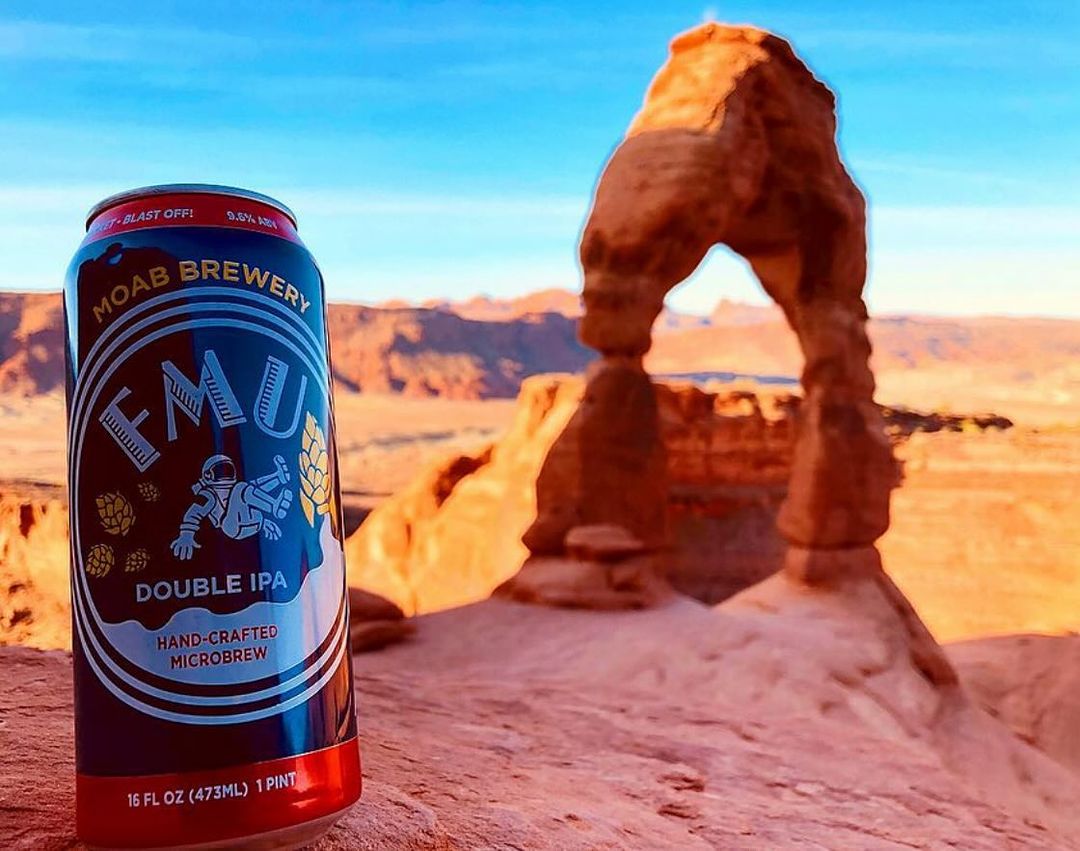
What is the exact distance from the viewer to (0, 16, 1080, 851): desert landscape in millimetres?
2420

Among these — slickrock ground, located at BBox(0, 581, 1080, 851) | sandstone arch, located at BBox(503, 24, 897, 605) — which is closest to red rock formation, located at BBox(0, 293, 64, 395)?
sandstone arch, located at BBox(503, 24, 897, 605)

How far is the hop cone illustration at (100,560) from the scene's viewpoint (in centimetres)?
130

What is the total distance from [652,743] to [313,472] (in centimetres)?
227

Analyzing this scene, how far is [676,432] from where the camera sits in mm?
15359

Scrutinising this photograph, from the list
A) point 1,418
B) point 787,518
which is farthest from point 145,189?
point 1,418

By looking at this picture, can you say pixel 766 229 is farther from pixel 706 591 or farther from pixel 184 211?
pixel 706 591

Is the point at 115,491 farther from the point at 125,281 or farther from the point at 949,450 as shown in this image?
the point at 949,450

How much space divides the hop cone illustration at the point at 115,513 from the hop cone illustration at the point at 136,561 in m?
0.03

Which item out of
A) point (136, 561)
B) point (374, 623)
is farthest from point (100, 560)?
point (374, 623)

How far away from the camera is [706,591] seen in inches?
609

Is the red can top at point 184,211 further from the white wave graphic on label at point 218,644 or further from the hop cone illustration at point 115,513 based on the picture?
the white wave graphic on label at point 218,644

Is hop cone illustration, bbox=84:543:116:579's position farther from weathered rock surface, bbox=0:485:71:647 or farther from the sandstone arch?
weathered rock surface, bbox=0:485:71:647

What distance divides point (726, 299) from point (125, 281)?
433 ft

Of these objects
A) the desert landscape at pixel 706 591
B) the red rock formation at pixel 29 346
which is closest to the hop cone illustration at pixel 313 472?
the desert landscape at pixel 706 591
